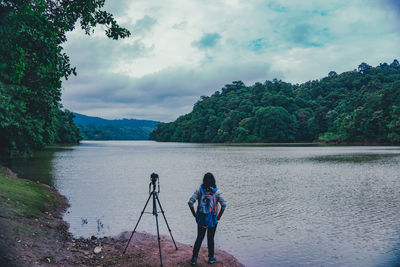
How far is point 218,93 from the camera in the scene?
191 metres

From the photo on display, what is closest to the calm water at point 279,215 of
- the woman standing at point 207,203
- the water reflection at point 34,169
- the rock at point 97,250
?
the water reflection at point 34,169

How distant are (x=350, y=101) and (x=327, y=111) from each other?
39.1 feet

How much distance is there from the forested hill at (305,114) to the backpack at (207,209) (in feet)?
264

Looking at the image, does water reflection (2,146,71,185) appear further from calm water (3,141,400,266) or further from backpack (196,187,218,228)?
backpack (196,187,218,228)

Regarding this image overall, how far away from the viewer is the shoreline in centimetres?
692

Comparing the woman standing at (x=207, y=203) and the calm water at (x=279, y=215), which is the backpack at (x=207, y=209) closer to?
the woman standing at (x=207, y=203)

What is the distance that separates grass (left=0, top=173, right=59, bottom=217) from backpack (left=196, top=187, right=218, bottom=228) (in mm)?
5975

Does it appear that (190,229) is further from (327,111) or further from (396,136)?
(327,111)

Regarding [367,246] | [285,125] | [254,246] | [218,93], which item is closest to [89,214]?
[254,246]

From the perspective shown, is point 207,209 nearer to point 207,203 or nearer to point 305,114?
point 207,203

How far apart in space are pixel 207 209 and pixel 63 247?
3.90 meters

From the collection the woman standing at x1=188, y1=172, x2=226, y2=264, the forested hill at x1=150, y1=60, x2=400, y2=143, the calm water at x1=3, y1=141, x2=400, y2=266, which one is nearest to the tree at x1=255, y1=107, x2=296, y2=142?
the forested hill at x1=150, y1=60, x2=400, y2=143

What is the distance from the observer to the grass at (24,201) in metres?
10.3

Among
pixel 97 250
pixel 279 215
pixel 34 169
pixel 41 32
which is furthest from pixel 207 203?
pixel 34 169
